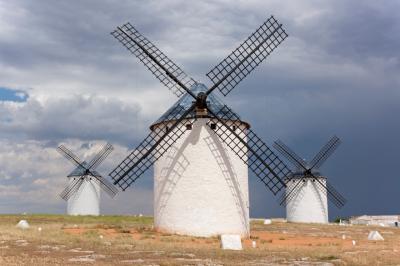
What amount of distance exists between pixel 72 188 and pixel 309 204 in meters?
23.8

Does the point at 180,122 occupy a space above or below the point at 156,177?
above


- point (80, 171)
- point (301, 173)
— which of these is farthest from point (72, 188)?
point (301, 173)

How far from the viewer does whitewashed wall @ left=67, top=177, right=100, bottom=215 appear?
5009 cm

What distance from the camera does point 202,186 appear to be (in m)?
24.0

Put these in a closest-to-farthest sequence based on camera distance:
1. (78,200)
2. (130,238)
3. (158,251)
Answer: (158,251) → (130,238) → (78,200)

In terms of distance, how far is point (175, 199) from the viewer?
24578mm

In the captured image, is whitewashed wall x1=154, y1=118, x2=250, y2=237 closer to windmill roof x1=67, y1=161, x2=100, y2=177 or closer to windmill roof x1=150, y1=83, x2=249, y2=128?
windmill roof x1=150, y1=83, x2=249, y2=128

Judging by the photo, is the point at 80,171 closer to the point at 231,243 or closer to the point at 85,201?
the point at 85,201

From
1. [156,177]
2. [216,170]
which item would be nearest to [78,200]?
[156,177]

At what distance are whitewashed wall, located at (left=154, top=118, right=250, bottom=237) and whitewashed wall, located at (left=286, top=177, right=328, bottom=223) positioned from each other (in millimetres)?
24603

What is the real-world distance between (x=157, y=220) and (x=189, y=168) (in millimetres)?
3662

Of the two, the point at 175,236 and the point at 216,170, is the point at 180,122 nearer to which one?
the point at 216,170

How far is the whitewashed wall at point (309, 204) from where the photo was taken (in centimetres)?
4803

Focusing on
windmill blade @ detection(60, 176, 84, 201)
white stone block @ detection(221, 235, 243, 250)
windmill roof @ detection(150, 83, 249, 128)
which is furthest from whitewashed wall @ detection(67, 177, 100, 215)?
white stone block @ detection(221, 235, 243, 250)
